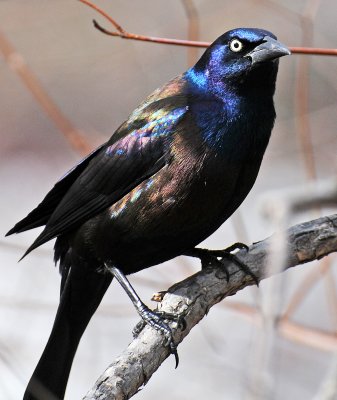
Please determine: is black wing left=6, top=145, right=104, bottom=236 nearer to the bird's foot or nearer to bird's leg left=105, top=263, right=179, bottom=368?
bird's leg left=105, top=263, right=179, bottom=368

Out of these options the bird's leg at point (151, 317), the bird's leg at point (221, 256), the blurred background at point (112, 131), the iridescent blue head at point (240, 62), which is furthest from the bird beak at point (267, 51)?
the bird's leg at point (151, 317)

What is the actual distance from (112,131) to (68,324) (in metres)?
3.82

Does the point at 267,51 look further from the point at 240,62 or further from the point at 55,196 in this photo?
the point at 55,196

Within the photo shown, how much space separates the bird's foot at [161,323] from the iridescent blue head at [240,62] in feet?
2.92

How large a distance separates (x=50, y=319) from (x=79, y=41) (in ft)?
11.5

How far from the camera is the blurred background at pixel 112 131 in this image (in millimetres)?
4789

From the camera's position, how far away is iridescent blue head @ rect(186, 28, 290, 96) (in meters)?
3.30

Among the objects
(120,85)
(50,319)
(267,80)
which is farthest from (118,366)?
(120,85)

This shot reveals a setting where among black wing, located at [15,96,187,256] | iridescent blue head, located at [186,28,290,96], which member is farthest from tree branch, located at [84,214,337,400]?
iridescent blue head, located at [186,28,290,96]

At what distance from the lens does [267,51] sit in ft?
10.7

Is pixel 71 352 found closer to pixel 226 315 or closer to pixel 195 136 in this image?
pixel 195 136

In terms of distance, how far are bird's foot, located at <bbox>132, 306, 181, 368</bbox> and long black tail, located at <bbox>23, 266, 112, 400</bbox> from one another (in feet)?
1.57

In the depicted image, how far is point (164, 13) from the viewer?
8.15 metres

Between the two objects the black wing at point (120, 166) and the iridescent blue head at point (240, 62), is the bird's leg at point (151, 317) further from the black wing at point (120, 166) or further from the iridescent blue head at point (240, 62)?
the iridescent blue head at point (240, 62)
